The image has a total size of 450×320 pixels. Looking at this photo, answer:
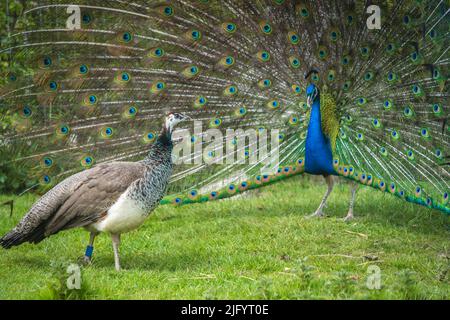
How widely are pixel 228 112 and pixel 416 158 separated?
185 cm

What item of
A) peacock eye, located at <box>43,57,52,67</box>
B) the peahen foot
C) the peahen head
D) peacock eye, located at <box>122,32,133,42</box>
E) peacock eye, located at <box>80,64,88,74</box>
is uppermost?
peacock eye, located at <box>122,32,133,42</box>

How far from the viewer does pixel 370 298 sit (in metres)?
3.53

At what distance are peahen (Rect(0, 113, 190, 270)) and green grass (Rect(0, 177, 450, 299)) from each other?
344 mm

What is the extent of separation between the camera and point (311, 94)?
5.90 metres

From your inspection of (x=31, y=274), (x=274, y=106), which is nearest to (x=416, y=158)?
(x=274, y=106)

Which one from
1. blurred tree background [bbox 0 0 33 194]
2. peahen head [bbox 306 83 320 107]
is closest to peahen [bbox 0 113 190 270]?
blurred tree background [bbox 0 0 33 194]

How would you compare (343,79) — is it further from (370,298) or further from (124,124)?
(370,298)

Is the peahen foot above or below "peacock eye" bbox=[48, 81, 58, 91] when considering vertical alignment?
below

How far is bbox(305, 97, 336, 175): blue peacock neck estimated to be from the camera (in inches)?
237

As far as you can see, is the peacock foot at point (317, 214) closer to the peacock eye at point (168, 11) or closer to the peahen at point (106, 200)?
the peahen at point (106, 200)

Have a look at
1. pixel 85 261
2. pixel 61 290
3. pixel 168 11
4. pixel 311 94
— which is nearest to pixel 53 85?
pixel 168 11

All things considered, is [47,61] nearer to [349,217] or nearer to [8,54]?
[8,54]

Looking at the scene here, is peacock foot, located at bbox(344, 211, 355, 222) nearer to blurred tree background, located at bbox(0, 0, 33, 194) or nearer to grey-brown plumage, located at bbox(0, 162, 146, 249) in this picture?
grey-brown plumage, located at bbox(0, 162, 146, 249)
